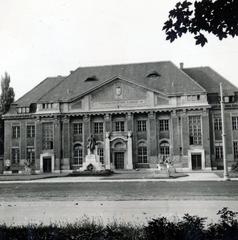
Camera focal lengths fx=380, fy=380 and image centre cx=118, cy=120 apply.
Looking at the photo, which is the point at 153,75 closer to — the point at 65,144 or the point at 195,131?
the point at 195,131

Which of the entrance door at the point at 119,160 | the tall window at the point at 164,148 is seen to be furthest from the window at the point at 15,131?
Answer: the tall window at the point at 164,148

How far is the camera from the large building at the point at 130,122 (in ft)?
155

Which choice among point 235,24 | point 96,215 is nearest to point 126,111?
point 96,215

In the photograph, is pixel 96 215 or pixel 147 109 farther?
pixel 147 109

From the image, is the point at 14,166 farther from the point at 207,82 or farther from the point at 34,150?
the point at 207,82

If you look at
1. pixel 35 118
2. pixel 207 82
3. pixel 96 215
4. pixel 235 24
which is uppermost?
pixel 207 82

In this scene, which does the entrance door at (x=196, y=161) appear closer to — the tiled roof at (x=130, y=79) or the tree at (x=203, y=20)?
the tiled roof at (x=130, y=79)

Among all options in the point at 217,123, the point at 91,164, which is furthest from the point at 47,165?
the point at 217,123

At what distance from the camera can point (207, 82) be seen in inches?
2016

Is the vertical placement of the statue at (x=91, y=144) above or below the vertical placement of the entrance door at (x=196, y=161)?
above

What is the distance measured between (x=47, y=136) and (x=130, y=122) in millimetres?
11462

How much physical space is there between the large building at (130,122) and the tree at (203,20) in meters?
39.4

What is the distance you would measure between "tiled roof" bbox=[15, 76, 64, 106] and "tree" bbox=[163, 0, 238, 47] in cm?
4720

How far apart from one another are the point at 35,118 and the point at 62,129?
4.55 m
